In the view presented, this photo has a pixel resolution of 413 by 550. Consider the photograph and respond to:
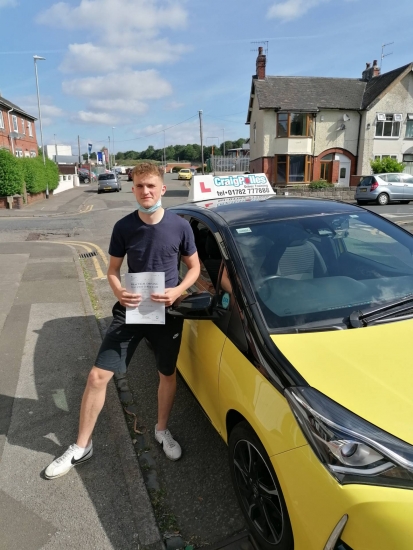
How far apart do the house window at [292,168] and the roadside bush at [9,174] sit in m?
18.3

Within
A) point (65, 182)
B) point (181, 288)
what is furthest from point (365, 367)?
point (65, 182)

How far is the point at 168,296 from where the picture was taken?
7.88 feet

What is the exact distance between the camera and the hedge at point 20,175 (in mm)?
19672

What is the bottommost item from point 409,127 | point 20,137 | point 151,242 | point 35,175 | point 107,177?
point 151,242

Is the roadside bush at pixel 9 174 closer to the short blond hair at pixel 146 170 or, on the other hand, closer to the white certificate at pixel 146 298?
the short blond hair at pixel 146 170

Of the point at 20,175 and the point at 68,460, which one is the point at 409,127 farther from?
the point at 68,460

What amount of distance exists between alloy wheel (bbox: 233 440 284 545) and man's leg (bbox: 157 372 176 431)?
74 centimetres

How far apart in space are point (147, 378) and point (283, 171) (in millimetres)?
29243

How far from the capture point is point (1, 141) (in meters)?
35.8

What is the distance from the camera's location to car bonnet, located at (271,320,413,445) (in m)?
1.54

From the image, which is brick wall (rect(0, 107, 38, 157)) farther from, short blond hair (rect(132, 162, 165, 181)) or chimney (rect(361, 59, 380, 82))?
short blond hair (rect(132, 162, 165, 181))

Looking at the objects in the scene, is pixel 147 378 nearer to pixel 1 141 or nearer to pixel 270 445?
pixel 270 445

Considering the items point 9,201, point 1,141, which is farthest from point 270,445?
point 1,141

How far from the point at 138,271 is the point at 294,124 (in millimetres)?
30685
